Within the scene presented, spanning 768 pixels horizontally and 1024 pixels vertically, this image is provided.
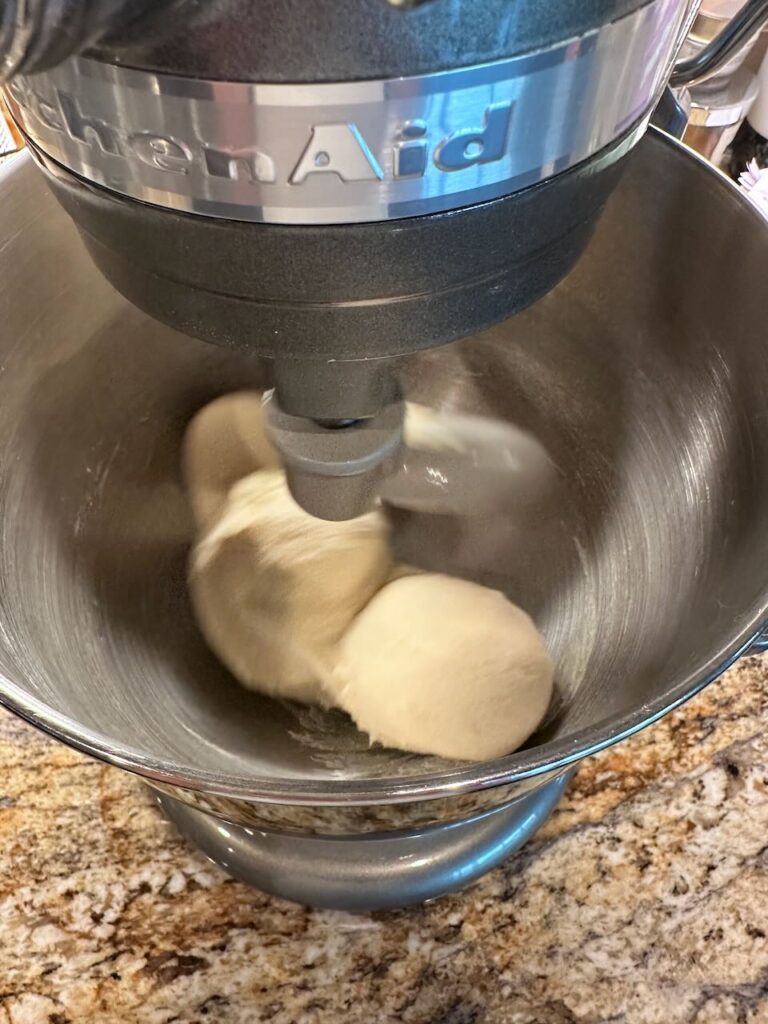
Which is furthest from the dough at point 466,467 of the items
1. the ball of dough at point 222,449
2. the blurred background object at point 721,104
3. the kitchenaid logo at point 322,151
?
the kitchenaid logo at point 322,151

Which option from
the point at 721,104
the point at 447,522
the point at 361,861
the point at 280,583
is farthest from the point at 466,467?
the point at 721,104

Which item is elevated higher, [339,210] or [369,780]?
[339,210]

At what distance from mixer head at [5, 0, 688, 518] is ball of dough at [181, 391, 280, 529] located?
39cm

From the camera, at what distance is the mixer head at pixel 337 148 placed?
0.26 m

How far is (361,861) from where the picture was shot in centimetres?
57

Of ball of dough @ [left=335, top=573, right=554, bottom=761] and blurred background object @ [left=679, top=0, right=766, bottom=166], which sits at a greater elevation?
blurred background object @ [left=679, top=0, right=766, bottom=166]

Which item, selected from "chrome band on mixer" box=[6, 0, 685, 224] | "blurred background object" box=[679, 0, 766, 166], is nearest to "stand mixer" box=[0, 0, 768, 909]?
"chrome band on mixer" box=[6, 0, 685, 224]

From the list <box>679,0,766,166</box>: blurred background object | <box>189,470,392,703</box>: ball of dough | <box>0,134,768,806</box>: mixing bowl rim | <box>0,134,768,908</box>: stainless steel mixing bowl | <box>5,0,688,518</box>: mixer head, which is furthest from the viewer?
<box>679,0,766,166</box>: blurred background object

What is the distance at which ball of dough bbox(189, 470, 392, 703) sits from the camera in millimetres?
659

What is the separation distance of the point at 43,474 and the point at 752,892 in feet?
1.80

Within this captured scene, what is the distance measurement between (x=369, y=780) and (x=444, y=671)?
254mm

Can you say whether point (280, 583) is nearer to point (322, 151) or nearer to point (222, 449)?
point (222, 449)

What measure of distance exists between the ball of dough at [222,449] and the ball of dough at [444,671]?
17 centimetres

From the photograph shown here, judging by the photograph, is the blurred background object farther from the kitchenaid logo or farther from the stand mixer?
the kitchenaid logo
